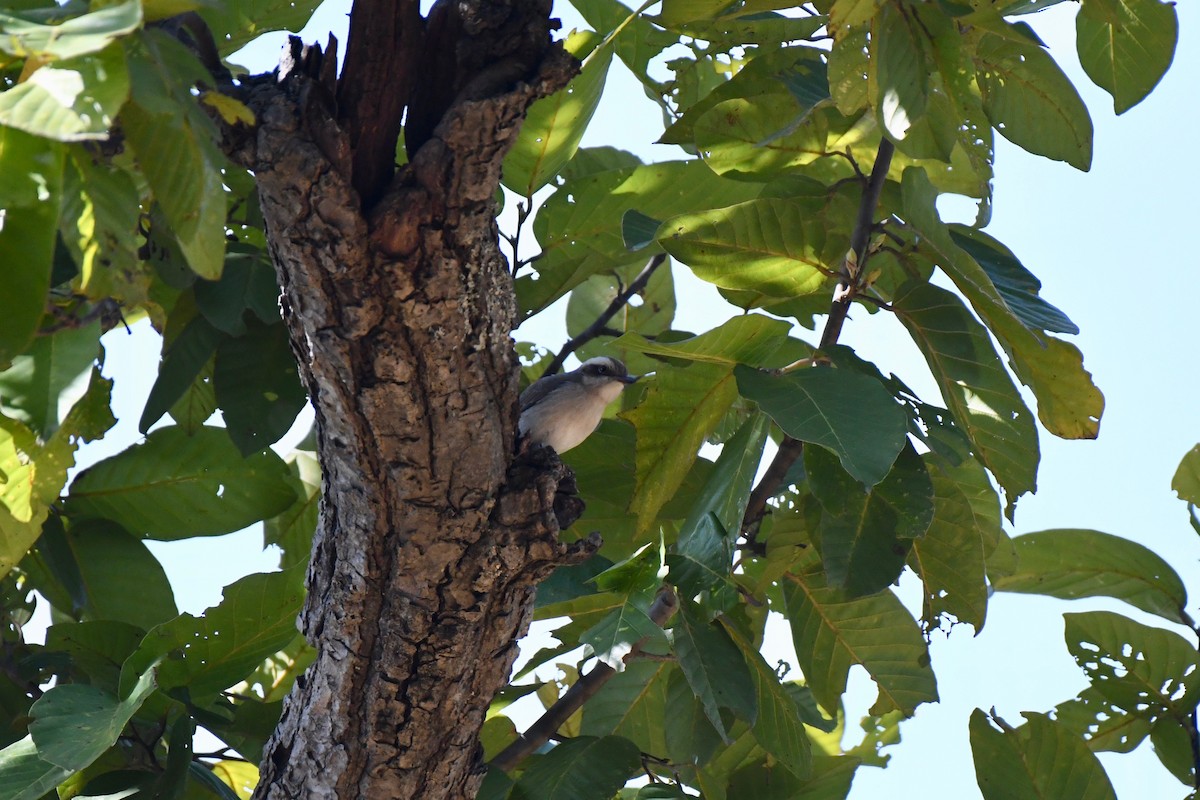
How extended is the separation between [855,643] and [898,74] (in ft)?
5.22

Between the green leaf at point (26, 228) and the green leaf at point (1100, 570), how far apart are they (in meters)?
2.92

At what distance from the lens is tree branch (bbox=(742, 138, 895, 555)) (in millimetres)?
2510

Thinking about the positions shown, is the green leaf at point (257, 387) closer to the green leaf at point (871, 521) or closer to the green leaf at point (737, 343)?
the green leaf at point (737, 343)

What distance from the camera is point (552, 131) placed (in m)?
3.04

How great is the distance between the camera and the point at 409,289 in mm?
1836

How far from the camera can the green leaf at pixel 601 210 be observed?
3.12m

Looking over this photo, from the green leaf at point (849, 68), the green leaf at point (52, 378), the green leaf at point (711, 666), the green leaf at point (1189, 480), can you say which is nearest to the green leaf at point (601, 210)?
the green leaf at point (849, 68)

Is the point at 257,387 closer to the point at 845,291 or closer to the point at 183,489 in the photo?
the point at 183,489

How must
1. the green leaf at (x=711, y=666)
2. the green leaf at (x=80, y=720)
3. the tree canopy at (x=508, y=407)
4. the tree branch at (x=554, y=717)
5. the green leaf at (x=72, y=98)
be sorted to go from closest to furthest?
the green leaf at (x=72, y=98) < the tree canopy at (x=508, y=407) < the green leaf at (x=80, y=720) < the green leaf at (x=711, y=666) < the tree branch at (x=554, y=717)

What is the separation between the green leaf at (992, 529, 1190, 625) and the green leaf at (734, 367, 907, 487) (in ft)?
4.63

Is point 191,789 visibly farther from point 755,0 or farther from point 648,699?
point 755,0

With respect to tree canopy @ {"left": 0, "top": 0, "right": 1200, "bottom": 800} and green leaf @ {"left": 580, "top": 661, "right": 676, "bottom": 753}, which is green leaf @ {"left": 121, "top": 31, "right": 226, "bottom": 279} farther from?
green leaf @ {"left": 580, "top": 661, "right": 676, "bottom": 753}

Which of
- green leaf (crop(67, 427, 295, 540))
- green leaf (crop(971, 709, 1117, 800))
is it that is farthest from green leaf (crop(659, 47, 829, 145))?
green leaf (crop(971, 709, 1117, 800))

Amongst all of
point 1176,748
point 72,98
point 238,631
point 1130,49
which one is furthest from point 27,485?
point 1176,748
